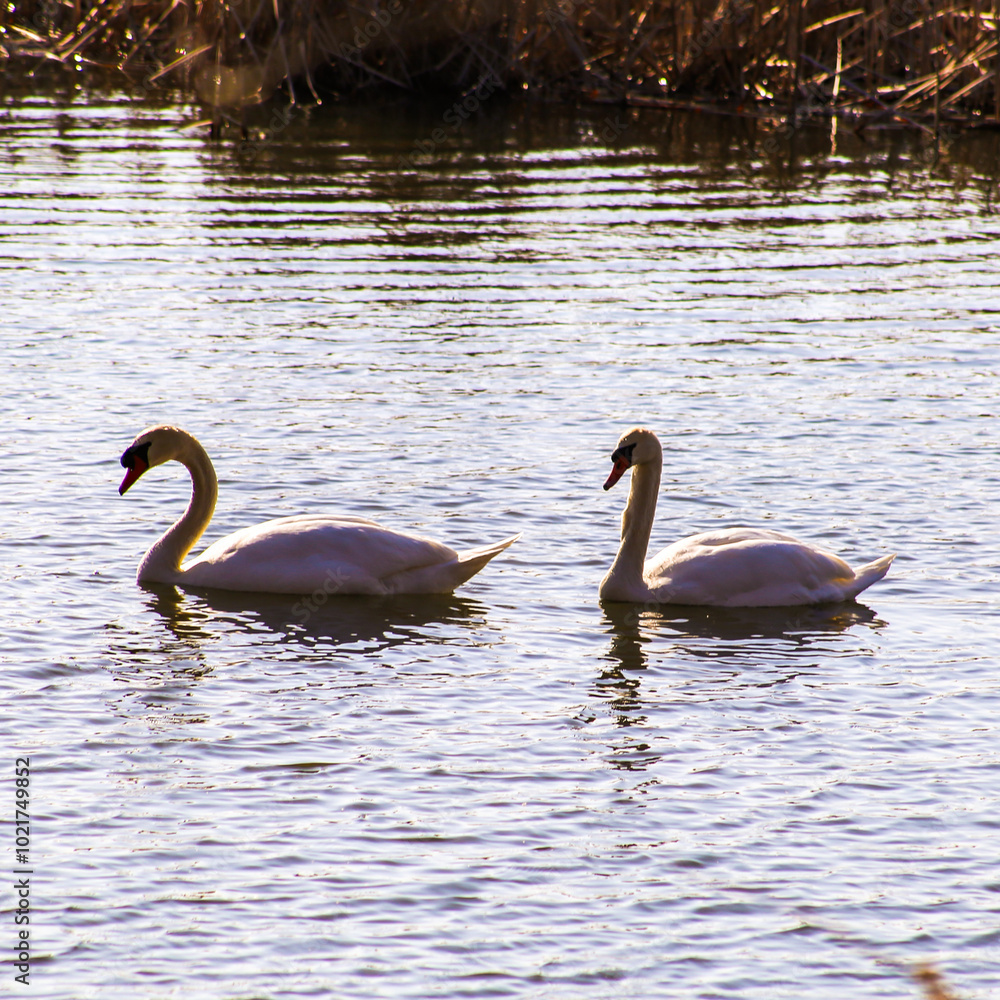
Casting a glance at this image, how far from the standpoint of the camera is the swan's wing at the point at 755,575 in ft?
32.4

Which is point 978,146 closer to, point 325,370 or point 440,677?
point 325,370

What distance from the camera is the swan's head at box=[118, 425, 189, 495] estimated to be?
1062 centimetres

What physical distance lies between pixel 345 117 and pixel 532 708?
21.3 m

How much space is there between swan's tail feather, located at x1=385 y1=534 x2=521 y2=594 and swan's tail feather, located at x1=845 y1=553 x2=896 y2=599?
194 cm

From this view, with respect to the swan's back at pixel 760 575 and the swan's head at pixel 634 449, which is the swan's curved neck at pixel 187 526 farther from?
the swan's back at pixel 760 575

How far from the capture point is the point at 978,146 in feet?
88.7

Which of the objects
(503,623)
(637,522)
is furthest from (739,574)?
(503,623)

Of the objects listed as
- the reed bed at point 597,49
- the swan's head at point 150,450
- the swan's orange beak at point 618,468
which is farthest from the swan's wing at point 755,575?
the reed bed at point 597,49

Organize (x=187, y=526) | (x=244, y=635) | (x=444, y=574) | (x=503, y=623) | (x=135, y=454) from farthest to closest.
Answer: (x=135, y=454), (x=187, y=526), (x=444, y=574), (x=503, y=623), (x=244, y=635)

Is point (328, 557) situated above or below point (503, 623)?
above

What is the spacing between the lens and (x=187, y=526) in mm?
10367

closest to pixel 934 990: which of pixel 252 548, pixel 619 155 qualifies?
pixel 252 548

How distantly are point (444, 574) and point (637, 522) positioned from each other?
46.1 inches

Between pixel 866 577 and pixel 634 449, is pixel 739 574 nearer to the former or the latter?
pixel 866 577
